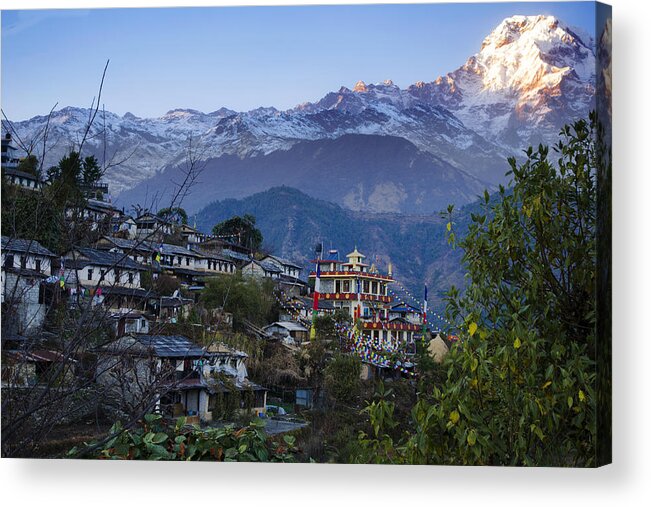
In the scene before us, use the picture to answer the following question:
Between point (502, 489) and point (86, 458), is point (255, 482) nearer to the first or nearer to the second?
point (86, 458)

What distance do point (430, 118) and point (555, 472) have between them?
8.16 feet

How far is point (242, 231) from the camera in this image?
6.18m

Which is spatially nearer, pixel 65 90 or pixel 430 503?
pixel 430 503

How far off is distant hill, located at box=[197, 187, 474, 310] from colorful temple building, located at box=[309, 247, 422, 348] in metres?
0.07

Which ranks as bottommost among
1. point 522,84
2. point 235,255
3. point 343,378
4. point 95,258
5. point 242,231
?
point 343,378

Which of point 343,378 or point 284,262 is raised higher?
point 284,262

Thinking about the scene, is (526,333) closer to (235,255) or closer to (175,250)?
(235,255)

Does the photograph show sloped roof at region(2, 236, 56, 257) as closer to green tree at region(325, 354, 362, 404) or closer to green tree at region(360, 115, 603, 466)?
green tree at region(325, 354, 362, 404)

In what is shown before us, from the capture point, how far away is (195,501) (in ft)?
18.4

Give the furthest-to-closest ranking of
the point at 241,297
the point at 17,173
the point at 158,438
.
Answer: the point at 241,297, the point at 17,173, the point at 158,438

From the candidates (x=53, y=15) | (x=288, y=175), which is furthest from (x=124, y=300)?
(x=53, y=15)

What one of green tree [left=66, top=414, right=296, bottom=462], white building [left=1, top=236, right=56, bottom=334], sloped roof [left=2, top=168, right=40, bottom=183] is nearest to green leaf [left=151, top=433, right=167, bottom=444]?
green tree [left=66, top=414, right=296, bottom=462]

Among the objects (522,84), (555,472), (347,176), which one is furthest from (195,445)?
(522,84)

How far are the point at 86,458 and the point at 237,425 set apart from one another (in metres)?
0.99
